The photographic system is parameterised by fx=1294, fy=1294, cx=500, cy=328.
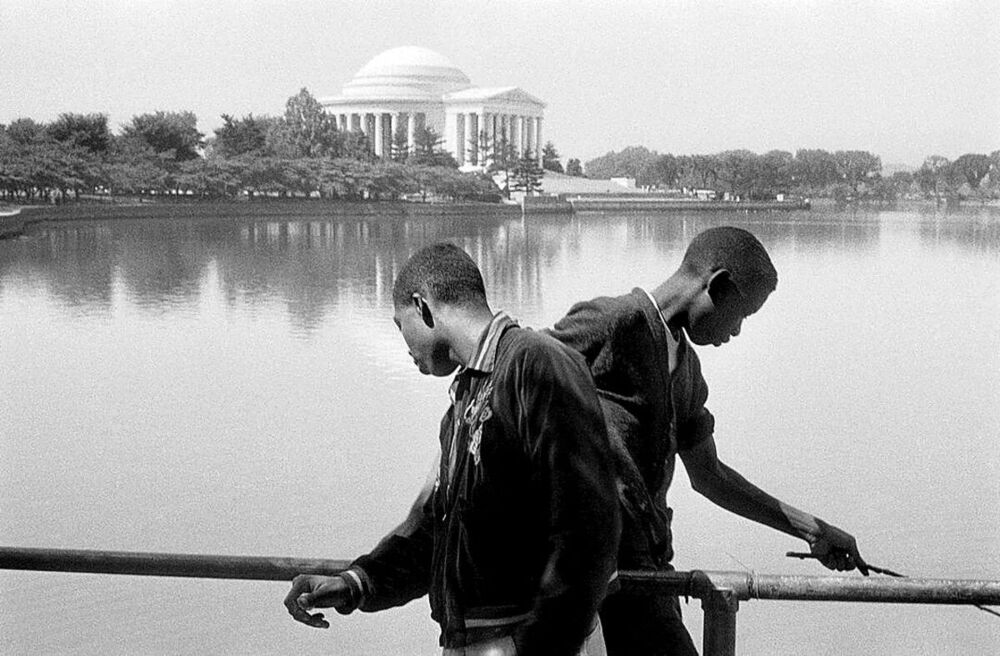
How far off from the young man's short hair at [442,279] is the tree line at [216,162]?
37.9 m

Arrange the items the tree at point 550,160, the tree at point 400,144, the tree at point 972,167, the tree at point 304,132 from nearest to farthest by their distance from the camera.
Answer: the tree at point 972,167, the tree at point 304,132, the tree at point 400,144, the tree at point 550,160

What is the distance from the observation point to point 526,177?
51375 mm

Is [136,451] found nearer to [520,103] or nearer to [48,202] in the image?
[48,202]

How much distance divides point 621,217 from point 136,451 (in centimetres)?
3359

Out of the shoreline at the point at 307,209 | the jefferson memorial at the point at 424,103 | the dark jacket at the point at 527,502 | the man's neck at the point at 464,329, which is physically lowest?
the shoreline at the point at 307,209

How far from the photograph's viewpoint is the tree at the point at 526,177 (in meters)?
51.4

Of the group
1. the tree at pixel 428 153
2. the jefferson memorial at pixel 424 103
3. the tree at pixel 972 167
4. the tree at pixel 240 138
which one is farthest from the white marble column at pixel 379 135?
the tree at pixel 972 167

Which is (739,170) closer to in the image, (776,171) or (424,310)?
(776,171)

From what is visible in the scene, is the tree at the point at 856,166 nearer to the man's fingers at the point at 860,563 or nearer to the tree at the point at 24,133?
the man's fingers at the point at 860,563

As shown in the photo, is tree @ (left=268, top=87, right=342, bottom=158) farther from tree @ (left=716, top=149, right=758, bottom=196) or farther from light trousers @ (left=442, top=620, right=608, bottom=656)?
light trousers @ (left=442, top=620, right=608, bottom=656)

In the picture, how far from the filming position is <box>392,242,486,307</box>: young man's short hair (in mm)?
1623

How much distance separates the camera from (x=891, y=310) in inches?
712

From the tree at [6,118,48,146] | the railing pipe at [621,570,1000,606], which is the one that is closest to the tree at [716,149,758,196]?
the tree at [6,118,48,146]

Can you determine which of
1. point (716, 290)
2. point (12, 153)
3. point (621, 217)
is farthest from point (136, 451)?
point (621, 217)
